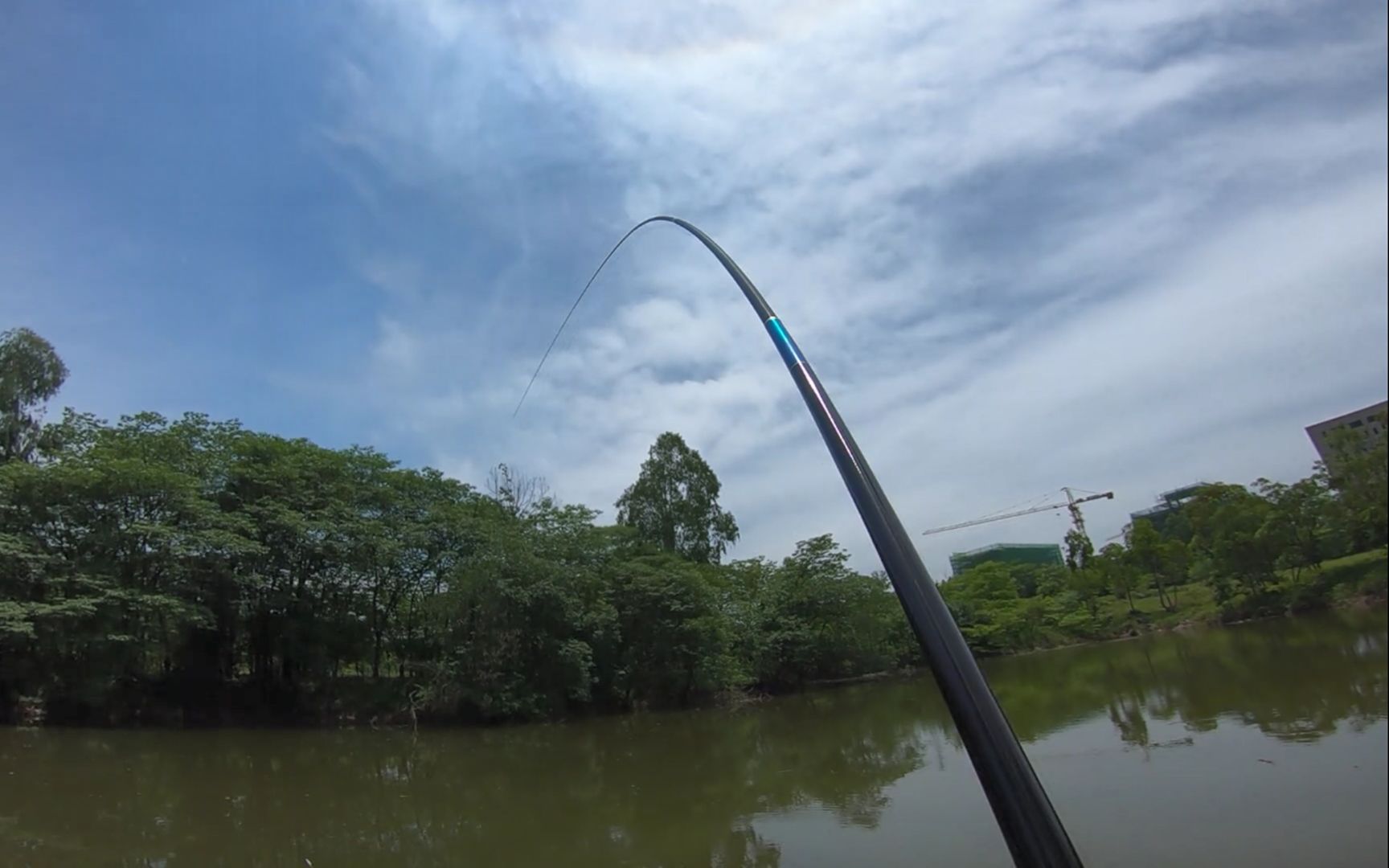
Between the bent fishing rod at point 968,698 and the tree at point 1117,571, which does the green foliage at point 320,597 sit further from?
the bent fishing rod at point 968,698

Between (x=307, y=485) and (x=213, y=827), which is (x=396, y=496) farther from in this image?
(x=213, y=827)

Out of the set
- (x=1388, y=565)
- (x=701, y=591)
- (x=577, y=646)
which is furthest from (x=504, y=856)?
(x=701, y=591)

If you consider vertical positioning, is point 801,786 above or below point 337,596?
below

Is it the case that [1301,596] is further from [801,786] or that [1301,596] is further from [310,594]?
[310,594]

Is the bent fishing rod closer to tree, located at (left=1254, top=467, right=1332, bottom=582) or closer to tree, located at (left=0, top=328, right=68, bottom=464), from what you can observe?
tree, located at (left=1254, top=467, right=1332, bottom=582)

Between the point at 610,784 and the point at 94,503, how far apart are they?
12.6m

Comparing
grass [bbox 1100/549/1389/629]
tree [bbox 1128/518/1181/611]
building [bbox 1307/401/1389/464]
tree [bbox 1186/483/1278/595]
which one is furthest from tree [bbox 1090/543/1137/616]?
building [bbox 1307/401/1389/464]

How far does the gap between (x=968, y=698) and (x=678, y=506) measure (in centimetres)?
2423

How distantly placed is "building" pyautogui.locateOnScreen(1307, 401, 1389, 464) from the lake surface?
0.29 m

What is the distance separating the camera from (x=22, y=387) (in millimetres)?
17219

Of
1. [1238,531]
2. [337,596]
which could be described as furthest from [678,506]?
[1238,531]

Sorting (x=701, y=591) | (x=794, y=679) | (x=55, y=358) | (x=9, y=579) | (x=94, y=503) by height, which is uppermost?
(x=55, y=358)

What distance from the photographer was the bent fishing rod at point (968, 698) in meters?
1.21

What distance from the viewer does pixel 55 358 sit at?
17.8m
